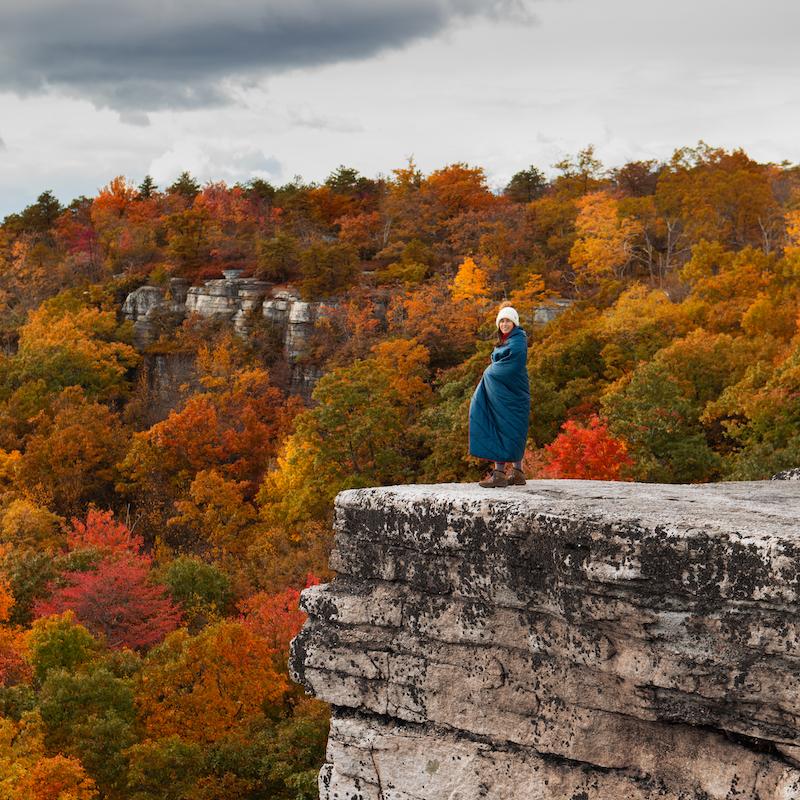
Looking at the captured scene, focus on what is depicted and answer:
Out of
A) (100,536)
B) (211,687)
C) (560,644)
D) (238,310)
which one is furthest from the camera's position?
(238,310)

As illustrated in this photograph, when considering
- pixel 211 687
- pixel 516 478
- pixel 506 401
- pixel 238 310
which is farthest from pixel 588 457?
pixel 238 310

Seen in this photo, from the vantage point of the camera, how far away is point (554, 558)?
21.1 feet

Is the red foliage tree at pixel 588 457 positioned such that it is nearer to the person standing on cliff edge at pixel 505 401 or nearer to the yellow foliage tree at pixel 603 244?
the person standing on cliff edge at pixel 505 401

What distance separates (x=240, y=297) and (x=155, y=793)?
36.8m

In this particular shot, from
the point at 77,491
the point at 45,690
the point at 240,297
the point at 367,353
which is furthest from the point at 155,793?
the point at 240,297

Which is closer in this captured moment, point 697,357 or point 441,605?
point 441,605

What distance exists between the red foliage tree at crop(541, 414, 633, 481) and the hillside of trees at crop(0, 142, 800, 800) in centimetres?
8

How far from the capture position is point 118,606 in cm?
2631

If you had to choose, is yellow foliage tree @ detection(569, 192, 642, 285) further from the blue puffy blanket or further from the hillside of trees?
the blue puffy blanket

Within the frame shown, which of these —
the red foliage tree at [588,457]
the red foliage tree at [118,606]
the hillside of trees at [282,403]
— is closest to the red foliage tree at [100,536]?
the hillside of trees at [282,403]

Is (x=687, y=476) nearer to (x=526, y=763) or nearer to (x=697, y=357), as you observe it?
(x=697, y=357)

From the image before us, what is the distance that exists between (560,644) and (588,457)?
16.7m

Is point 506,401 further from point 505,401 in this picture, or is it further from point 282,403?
point 282,403

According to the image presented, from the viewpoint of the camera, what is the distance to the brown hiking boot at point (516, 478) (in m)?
7.70
